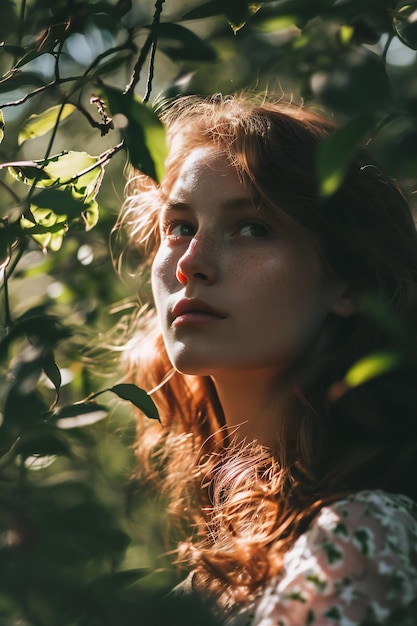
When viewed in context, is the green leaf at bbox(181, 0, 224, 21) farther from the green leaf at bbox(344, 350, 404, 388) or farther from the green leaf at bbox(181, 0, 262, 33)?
the green leaf at bbox(344, 350, 404, 388)

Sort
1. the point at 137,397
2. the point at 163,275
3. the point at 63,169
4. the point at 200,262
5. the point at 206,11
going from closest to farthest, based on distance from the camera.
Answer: the point at 206,11
the point at 137,397
the point at 63,169
the point at 200,262
the point at 163,275

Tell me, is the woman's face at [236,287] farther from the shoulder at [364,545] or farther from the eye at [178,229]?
the shoulder at [364,545]

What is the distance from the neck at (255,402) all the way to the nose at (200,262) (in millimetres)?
187

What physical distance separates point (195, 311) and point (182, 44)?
52 centimetres

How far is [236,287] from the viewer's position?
132cm

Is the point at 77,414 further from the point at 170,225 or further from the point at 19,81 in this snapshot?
the point at 170,225

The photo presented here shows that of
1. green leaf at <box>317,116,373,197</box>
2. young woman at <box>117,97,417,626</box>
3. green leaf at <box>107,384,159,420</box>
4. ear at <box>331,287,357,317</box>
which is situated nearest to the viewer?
green leaf at <box>317,116,373,197</box>

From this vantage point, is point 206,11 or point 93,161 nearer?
point 206,11

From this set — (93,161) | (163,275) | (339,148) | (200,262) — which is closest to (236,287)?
(200,262)

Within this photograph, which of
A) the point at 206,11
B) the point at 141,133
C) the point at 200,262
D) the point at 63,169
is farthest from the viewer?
the point at 200,262

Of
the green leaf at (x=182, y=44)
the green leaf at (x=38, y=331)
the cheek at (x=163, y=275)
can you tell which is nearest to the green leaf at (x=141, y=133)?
the green leaf at (x=182, y=44)

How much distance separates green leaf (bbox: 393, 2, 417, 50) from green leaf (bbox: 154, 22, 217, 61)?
20 cm

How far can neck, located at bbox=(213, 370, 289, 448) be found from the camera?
143cm

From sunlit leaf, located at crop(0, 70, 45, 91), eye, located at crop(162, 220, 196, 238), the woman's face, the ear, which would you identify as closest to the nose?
the woman's face
